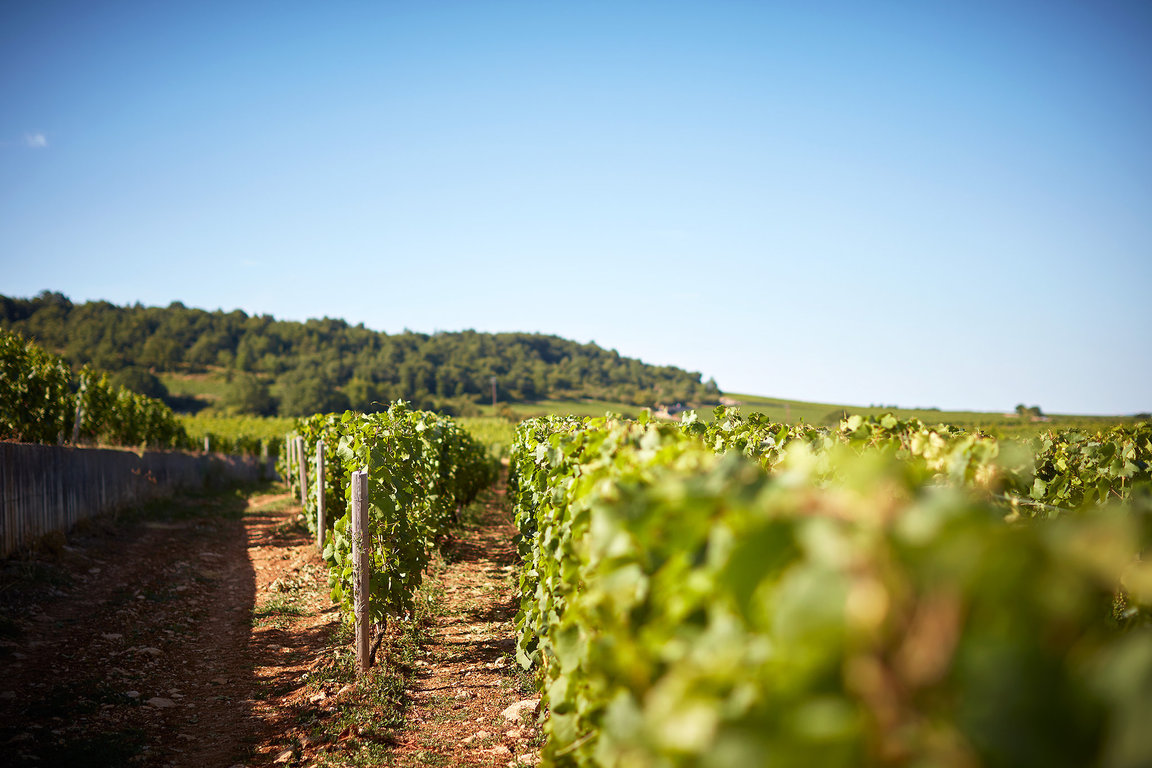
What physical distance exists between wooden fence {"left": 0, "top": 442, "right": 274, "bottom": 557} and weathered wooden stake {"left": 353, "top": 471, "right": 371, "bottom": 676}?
17.4 ft

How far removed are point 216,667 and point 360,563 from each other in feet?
5.55

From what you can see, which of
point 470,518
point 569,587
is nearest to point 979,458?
point 569,587

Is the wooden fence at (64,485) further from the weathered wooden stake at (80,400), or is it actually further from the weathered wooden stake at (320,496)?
the weathered wooden stake at (320,496)

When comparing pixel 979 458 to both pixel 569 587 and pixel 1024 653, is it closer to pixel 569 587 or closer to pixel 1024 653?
pixel 569 587

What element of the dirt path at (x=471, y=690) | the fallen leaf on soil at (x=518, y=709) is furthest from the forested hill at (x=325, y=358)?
the fallen leaf on soil at (x=518, y=709)

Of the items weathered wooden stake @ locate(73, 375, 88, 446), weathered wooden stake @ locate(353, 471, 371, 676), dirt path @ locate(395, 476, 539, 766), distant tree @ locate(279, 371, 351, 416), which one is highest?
distant tree @ locate(279, 371, 351, 416)

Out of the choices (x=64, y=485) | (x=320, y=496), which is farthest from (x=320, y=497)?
(x=64, y=485)

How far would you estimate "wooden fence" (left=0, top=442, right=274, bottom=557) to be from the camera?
25.9ft

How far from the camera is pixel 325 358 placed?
3204 inches

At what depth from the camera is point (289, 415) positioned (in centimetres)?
6153

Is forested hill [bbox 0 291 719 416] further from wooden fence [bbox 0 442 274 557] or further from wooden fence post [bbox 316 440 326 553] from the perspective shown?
wooden fence post [bbox 316 440 326 553]

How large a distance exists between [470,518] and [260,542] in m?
5.17

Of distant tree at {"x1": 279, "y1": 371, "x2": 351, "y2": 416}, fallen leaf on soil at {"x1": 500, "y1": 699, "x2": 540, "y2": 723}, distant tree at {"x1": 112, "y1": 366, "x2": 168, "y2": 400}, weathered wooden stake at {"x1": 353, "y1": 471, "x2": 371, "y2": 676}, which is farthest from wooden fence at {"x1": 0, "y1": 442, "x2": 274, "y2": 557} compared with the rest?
distant tree at {"x1": 112, "y1": 366, "x2": 168, "y2": 400}

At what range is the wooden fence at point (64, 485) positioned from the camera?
790 centimetres
